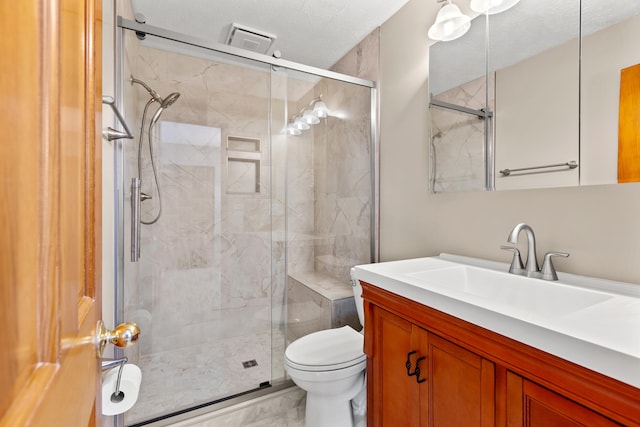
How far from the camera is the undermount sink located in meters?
0.92

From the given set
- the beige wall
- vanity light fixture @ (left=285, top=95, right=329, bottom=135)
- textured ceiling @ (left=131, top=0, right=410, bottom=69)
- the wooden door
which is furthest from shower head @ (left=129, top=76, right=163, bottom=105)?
the wooden door

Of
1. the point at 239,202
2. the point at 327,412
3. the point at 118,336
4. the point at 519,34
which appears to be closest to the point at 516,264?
the point at 519,34

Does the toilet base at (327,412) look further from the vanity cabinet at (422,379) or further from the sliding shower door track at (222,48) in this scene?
the sliding shower door track at (222,48)

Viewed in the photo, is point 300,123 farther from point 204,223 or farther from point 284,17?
point 204,223

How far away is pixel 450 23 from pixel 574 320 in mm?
1417

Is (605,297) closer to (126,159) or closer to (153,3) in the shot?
(126,159)

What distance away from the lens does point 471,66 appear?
1.41 metres

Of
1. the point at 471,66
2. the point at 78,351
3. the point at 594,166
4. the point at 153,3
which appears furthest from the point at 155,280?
the point at 594,166

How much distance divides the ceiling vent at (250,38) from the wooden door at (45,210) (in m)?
1.72

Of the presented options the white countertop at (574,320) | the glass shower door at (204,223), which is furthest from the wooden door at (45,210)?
the glass shower door at (204,223)

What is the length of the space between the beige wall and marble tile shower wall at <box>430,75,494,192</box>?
7 cm

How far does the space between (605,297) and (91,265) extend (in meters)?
1.33

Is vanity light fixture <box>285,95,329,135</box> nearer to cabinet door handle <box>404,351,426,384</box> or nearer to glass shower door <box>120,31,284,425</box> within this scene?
glass shower door <box>120,31,284,425</box>

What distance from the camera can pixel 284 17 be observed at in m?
1.85
